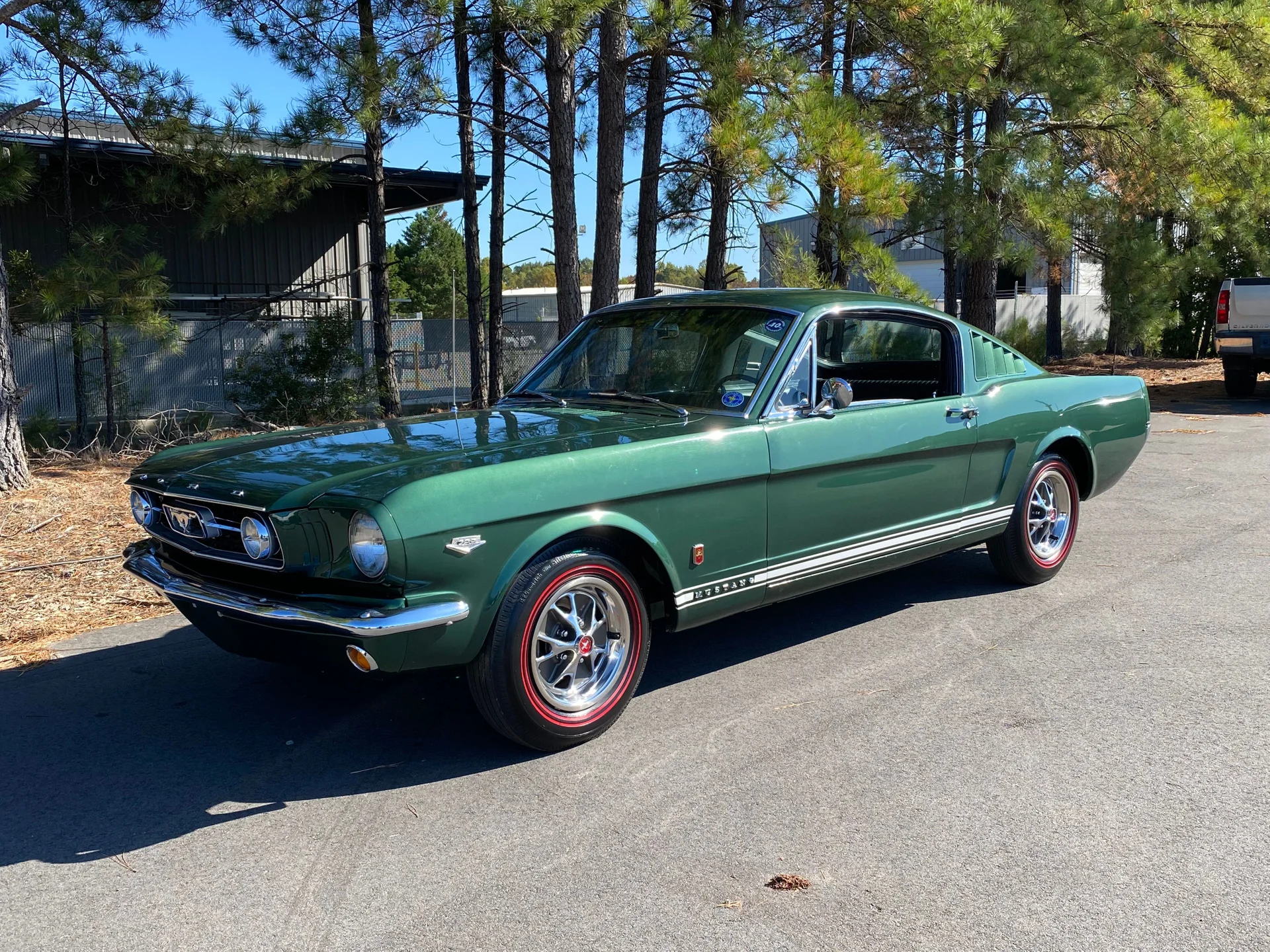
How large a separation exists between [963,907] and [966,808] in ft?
1.94

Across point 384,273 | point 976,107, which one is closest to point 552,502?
point 384,273

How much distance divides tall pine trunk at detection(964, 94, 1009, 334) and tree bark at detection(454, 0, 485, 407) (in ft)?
21.8

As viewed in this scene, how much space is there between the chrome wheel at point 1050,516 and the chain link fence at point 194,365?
9.00m

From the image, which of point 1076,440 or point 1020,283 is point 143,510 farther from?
point 1020,283

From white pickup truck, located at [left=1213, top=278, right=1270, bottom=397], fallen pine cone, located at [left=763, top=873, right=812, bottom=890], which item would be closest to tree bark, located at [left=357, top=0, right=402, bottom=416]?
fallen pine cone, located at [left=763, top=873, right=812, bottom=890]

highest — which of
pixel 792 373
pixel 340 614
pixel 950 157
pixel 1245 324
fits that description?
pixel 950 157

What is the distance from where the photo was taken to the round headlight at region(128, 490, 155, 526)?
14.4 feet

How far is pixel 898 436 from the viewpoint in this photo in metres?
5.07

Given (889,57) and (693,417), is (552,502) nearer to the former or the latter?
(693,417)

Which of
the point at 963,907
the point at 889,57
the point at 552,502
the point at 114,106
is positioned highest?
the point at 889,57

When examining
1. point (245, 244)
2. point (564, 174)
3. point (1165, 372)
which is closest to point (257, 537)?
point (564, 174)

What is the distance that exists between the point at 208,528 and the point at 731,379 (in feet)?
7.16

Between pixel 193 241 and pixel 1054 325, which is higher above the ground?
pixel 193 241

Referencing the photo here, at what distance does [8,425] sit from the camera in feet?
27.8
